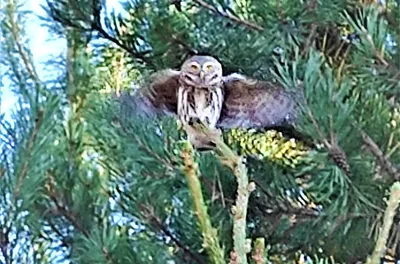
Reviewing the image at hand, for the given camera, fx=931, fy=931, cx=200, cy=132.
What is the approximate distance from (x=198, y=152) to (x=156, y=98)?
0.08 metres

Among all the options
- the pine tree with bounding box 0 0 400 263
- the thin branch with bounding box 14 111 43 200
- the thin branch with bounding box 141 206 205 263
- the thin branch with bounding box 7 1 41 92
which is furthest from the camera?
the thin branch with bounding box 141 206 205 263

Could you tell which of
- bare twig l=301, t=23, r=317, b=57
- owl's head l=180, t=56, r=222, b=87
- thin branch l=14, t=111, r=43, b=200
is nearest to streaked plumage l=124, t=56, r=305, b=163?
owl's head l=180, t=56, r=222, b=87

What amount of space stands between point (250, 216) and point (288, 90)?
0.76 feet

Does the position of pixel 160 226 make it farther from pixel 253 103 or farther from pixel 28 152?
pixel 28 152

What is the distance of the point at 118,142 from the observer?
104 cm

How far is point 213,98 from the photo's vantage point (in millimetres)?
963

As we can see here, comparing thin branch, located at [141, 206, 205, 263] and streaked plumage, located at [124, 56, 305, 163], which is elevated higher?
streaked plumage, located at [124, 56, 305, 163]

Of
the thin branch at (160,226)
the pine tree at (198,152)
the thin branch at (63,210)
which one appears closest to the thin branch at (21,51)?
the pine tree at (198,152)

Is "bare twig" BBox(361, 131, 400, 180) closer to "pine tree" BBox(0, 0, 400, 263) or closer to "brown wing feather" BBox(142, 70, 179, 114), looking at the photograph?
"pine tree" BBox(0, 0, 400, 263)

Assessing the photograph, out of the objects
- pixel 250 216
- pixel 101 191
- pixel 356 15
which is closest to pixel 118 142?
pixel 101 191

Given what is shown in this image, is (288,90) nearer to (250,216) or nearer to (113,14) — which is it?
(250,216)

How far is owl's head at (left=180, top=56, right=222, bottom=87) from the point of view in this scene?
0.96 m

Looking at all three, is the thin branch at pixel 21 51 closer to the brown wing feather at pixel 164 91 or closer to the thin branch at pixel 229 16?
the brown wing feather at pixel 164 91

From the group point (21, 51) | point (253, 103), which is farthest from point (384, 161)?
point (21, 51)
